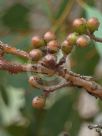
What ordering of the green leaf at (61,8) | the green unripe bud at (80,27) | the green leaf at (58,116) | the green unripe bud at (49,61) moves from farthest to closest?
the green leaf at (58,116)
the green leaf at (61,8)
the green unripe bud at (80,27)
the green unripe bud at (49,61)

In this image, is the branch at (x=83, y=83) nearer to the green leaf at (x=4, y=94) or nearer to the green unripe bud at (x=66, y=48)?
the green unripe bud at (x=66, y=48)

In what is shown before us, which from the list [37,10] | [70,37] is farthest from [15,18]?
[70,37]

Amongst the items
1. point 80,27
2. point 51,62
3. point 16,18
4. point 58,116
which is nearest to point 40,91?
point 58,116

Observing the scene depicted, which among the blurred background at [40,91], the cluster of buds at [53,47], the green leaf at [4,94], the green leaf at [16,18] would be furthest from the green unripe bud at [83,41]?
the green leaf at [16,18]

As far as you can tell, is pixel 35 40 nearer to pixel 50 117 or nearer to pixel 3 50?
pixel 3 50

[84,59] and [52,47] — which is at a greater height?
[84,59]

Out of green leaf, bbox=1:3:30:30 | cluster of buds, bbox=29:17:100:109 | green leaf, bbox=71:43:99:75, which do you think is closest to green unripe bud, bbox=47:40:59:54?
cluster of buds, bbox=29:17:100:109

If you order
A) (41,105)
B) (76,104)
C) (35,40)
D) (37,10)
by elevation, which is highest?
(37,10)

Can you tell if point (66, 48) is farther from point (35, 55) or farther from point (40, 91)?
point (40, 91)
